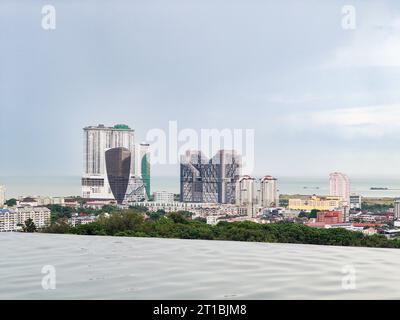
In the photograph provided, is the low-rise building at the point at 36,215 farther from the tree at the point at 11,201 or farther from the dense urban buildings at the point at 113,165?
the dense urban buildings at the point at 113,165

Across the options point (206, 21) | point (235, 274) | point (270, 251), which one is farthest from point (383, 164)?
point (235, 274)

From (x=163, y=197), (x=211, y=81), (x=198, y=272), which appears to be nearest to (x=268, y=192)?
(x=163, y=197)

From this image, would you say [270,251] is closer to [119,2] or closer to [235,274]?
[235,274]

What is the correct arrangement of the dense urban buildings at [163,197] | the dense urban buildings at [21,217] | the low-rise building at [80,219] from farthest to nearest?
1. the dense urban buildings at [163,197]
2. the dense urban buildings at [21,217]
3. the low-rise building at [80,219]

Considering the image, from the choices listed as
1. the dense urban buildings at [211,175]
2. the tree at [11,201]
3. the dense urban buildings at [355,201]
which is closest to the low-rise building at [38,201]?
the tree at [11,201]

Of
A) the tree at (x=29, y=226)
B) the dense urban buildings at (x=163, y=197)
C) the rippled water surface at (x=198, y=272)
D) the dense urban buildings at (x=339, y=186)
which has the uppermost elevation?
the dense urban buildings at (x=339, y=186)

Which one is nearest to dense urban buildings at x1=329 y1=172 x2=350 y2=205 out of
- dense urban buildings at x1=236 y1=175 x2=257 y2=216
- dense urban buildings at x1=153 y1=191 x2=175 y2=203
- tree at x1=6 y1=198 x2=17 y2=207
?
dense urban buildings at x1=236 y1=175 x2=257 y2=216
